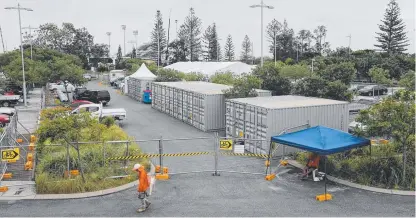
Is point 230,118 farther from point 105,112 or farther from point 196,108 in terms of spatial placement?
point 105,112

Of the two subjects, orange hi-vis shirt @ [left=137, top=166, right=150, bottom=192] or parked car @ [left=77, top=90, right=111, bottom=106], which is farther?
parked car @ [left=77, top=90, right=111, bottom=106]

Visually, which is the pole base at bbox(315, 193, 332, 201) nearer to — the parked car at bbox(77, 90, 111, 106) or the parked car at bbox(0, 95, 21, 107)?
the parked car at bbox(77, 90, 111, 106)

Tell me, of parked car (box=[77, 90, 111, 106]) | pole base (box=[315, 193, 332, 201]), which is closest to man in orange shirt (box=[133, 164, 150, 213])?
pole base (box=[315, 193, 332, 201])

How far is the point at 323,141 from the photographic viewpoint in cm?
1444

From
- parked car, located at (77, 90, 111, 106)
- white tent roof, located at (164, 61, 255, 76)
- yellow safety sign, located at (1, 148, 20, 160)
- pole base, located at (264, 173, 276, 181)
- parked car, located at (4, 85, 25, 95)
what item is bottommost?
pole base, located at (264, 173, 276, 181)

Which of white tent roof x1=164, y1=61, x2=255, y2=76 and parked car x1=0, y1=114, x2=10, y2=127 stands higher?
white tent roof x1=164, y1=61, x2=255, y2=76

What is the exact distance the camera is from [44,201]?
521 inches

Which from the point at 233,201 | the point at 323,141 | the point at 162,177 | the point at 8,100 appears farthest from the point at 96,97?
the point at 233,201

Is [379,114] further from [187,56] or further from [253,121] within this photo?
[187,56]

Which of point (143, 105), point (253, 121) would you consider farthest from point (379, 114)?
point (143, 105)

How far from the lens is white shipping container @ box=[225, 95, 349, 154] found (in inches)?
733

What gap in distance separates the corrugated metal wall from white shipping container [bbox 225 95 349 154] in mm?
3945

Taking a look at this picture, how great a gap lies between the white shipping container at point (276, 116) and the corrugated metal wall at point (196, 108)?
3.94m

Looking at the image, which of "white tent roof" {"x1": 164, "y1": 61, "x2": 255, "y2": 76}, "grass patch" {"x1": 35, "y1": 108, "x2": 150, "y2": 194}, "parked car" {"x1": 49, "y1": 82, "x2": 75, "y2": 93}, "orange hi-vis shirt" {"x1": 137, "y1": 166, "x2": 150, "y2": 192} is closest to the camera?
"orange hi-vis shirt" {"x1": 137, "y1": 166, "x2": 150, "y2": 192}
